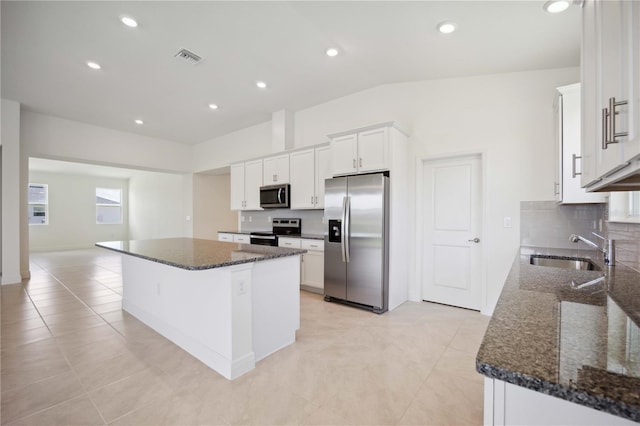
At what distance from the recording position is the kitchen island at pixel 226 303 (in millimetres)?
2115

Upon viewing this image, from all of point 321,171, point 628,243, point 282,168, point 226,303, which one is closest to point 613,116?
point 628,243

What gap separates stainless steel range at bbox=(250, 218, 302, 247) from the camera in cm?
491

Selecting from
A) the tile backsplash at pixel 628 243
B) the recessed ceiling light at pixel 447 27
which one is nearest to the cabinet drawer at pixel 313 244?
the recessed ceiling light at pixel 447 27

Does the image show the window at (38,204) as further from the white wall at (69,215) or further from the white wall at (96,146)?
the white wall at (96,146)

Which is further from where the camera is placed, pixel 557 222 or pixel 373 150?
pixel 373 150

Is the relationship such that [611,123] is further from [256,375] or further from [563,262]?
[256,375]

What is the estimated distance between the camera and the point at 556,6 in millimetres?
2221

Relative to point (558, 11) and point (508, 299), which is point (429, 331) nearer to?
point (508, 299)

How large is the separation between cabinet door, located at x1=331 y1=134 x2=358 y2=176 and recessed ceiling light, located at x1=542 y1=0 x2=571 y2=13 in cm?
210

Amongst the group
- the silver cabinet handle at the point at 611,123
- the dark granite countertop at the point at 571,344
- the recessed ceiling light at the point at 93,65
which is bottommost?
the dark granite countertop at the point at 571,344

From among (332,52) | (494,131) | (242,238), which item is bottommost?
(242,238)

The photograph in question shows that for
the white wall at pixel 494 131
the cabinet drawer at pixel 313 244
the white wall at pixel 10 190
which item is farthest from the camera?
the white wall at pixel 10 190

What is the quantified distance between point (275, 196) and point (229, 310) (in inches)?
121

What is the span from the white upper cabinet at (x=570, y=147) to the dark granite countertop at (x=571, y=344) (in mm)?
1393
